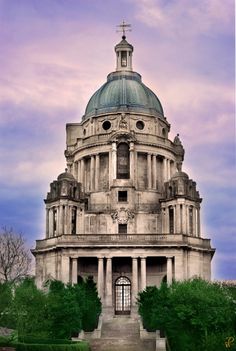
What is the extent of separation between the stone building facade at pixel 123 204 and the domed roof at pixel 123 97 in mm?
154

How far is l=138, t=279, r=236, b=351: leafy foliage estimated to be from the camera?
5638 centimetres

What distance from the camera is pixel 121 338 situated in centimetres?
6900

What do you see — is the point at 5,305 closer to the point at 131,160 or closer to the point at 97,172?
the point at 97,172

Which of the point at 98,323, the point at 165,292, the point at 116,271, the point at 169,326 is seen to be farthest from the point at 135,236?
the point at 169,326

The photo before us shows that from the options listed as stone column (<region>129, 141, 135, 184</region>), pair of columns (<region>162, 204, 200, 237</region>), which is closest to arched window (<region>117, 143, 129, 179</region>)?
stone column (<region>129, 141, 135, 184</region>)

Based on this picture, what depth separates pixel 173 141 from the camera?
98.8 m

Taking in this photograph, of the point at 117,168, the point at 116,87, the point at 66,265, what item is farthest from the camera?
the point at 116,87

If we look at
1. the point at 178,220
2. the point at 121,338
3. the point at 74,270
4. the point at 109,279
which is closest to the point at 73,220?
the point at 74,270

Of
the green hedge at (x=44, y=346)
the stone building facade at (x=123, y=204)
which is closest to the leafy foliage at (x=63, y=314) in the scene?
the green hedge at (x=44, y=346)

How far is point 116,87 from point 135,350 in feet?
142

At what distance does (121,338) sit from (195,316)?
46.0ft

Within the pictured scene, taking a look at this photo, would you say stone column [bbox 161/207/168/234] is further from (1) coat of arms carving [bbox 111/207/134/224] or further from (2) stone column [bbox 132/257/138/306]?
(2) stone column [bbox 132/257/138/306]

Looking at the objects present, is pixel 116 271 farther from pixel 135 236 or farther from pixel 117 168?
pixel 117 168

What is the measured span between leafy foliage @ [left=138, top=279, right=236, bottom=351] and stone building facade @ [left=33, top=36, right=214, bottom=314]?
17.2 meters
